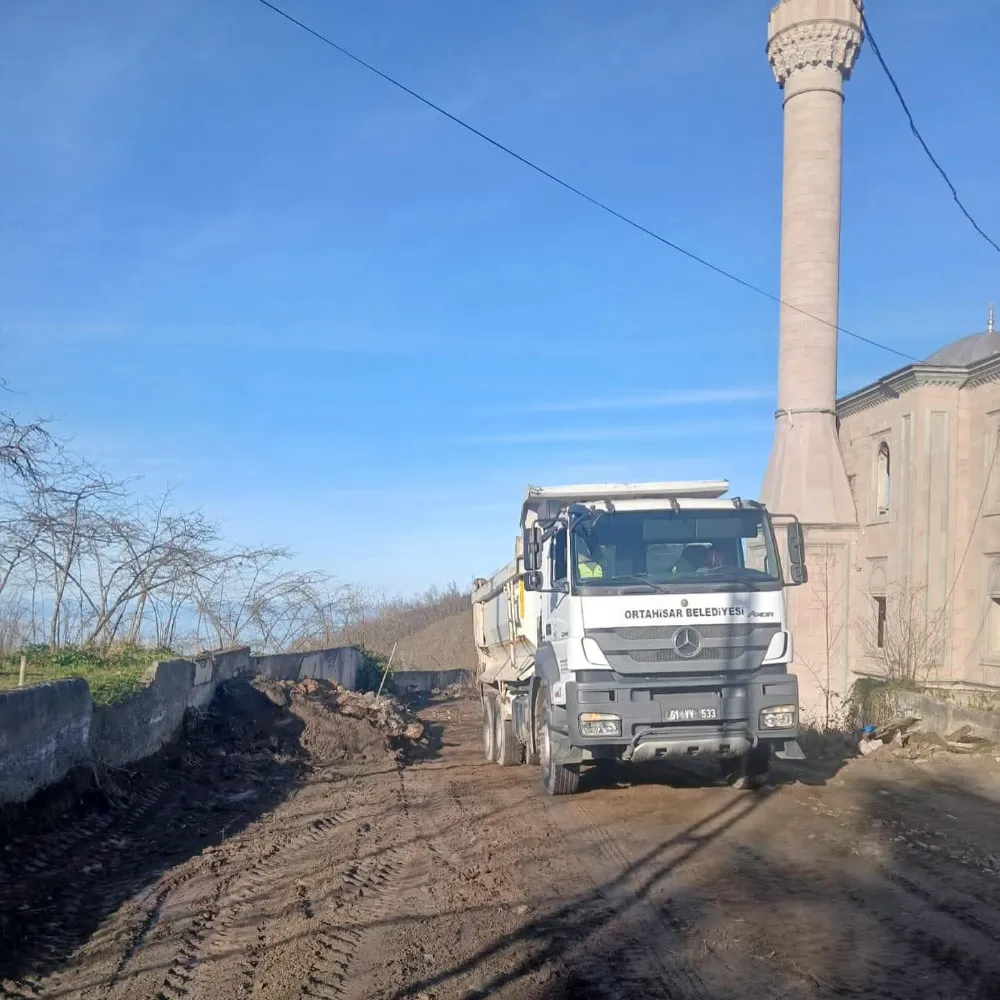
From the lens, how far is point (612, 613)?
386 inches

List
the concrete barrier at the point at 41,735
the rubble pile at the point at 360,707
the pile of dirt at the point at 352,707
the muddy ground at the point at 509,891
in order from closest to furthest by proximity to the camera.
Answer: the muddy ground at the point at 509,891, the concrete barrier at the point at 41,735, the pile of dirt at the point at 352,707, the rubble pile at the point at 360,707

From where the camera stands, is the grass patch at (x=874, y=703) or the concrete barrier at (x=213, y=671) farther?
the grass patch at (x=874, y=703)

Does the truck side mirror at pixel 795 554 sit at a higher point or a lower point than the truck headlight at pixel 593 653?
higher

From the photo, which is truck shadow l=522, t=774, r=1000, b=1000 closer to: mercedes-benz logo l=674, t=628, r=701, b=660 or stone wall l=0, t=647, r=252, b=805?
mercedes-benz logo l=674, t=628, r=701, b=660

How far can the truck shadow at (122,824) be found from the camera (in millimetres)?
6109

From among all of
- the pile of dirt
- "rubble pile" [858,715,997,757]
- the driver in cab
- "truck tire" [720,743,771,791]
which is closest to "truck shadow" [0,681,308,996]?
the pile of dirt

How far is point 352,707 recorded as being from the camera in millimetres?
16562

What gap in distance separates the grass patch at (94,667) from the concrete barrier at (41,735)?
37 cm

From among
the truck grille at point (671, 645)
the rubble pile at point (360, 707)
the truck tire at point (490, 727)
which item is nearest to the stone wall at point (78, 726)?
the rubble pile at point (360, 707)

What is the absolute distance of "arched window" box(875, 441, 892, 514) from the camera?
25.8 metres

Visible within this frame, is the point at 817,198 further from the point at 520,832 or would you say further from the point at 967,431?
the point at 520,832

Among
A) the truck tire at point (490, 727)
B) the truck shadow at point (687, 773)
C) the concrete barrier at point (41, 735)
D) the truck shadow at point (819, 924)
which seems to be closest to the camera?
the truck shadow at point (819, 924)

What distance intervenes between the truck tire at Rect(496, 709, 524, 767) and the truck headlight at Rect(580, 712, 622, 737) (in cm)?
395

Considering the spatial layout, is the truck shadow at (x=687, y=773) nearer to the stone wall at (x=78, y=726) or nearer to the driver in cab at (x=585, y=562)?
the driver in cab at (x=585, y=562)
